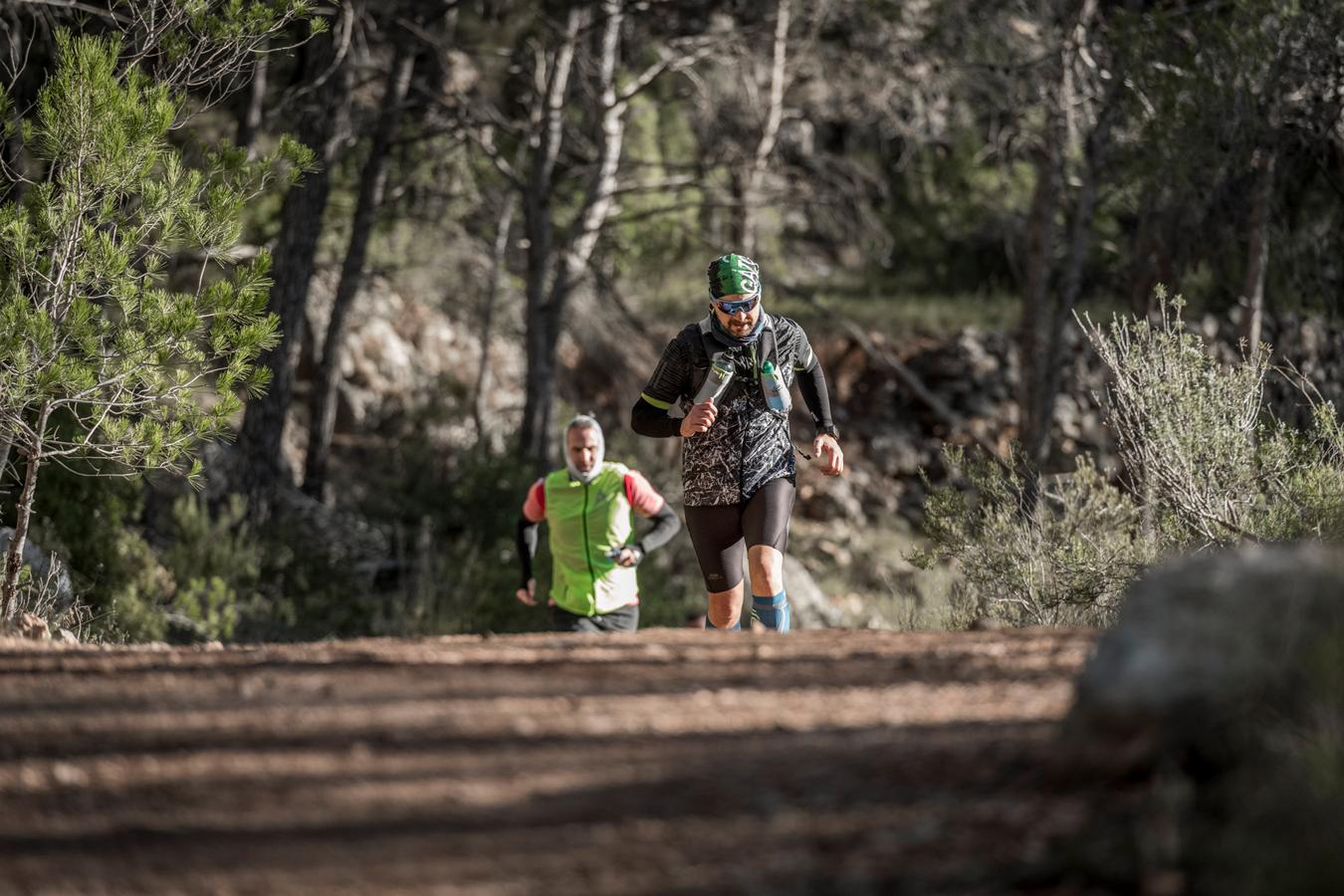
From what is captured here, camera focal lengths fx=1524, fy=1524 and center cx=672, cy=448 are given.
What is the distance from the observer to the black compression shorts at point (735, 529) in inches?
263

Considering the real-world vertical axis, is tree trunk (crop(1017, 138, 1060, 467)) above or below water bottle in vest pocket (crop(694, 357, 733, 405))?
above

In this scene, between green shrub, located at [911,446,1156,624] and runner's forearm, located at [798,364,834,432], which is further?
green shrub, located at [911,446,1156,624]

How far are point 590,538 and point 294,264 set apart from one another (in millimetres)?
7747

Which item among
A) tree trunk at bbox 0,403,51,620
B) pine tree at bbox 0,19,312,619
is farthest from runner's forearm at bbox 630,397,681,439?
tree trunk at bbox 0,403,51,620

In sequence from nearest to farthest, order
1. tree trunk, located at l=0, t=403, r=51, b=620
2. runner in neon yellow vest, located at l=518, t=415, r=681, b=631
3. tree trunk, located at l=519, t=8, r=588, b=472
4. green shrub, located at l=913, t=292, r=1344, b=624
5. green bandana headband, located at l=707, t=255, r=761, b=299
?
green bandana headband, located at l=707, t=255, r=761, b=299, tree trunk, located at l=0, t=403, r=51, b=620, green shrub, located at l=913, t=292, r=1344, b=624, runner in neon yellow vest, located at l=518, t=415, r=681, b=631, tree trunk, located at l=519, t=8, r=588, b=472

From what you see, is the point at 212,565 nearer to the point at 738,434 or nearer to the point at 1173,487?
the point at 738,434

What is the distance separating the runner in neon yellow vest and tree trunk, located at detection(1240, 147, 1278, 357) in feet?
22.7

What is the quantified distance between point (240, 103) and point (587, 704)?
13.4 meters

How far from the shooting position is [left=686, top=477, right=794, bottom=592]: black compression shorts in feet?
21.9

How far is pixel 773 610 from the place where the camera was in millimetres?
6824

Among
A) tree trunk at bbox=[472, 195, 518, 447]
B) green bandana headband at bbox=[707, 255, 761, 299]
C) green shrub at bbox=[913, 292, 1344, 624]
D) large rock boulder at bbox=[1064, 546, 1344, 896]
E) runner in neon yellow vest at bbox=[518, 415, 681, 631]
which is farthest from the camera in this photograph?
tree trunk at bbox=[472, 195, 518, 447]

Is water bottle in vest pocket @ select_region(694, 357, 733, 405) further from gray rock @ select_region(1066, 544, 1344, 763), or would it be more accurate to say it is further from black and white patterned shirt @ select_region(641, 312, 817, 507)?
gray rock @ select_region(1066, 544, 1344, 763)

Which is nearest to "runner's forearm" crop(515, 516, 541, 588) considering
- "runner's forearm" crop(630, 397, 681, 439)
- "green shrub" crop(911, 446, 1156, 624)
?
"runner's forearm" crop(630, 397, 681, 439)

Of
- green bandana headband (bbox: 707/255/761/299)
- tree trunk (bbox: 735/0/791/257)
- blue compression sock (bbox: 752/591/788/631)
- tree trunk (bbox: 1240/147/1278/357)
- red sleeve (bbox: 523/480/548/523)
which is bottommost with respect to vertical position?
blue compression sock (bbox: 752/591/788/631)
